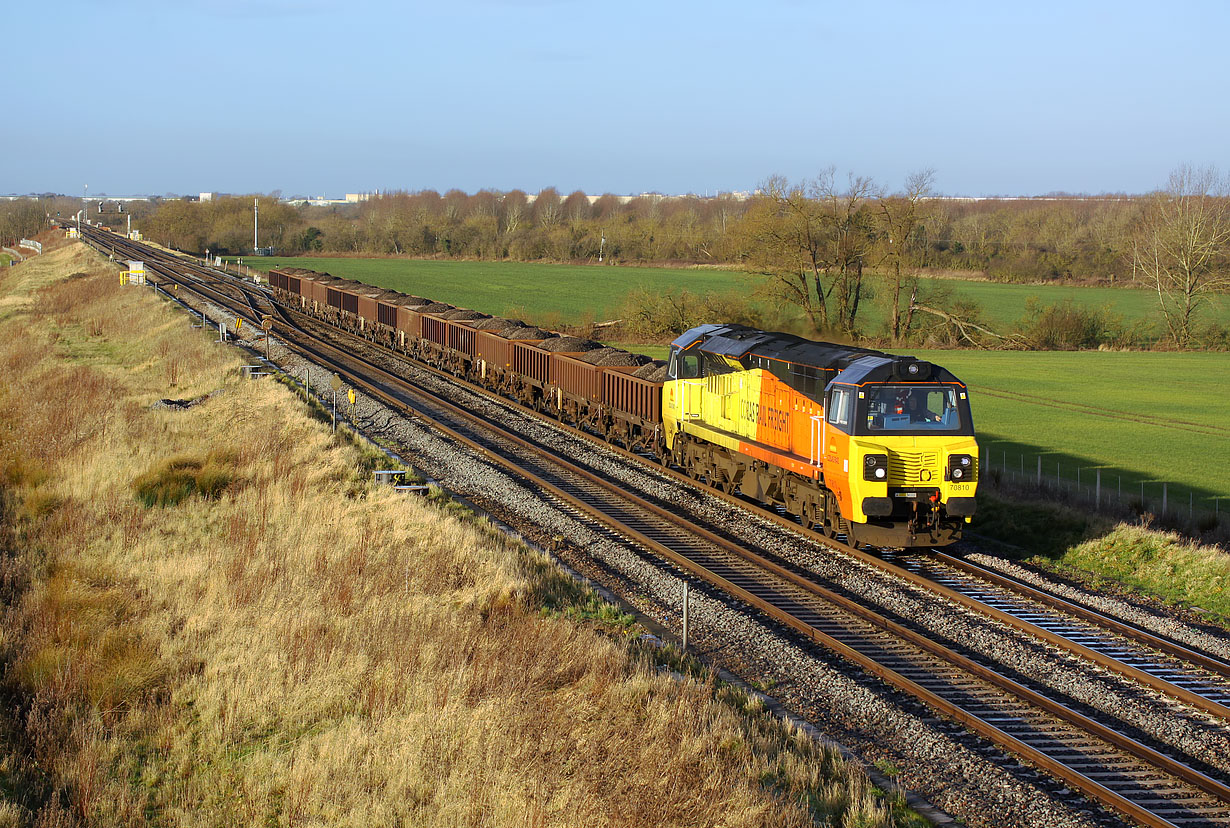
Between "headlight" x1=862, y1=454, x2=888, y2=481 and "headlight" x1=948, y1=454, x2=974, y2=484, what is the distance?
3.90 feet

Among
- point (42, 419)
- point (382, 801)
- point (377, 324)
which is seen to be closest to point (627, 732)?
point (382, 801)

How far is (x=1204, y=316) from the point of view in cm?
6638

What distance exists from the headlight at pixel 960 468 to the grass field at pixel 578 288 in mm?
47270

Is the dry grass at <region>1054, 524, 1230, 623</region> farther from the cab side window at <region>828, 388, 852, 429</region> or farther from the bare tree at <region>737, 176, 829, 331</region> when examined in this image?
the bare tree at <region>737, 176, 829, 331</region>

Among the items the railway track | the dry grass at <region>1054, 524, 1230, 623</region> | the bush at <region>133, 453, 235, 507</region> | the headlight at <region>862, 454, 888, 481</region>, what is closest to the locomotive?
the headlight at <region>862, 454, 888, 481</region>

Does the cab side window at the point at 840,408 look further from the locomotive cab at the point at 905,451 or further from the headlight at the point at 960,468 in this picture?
the headlight at the point at 960,468

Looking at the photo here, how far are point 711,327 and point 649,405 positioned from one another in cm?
273

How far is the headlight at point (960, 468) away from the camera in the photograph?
1688 centimetres

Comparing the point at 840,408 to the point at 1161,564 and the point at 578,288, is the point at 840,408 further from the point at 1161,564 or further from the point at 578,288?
the point at 578,288

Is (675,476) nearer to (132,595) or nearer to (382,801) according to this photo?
(132,595)

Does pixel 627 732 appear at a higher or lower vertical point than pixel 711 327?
lower

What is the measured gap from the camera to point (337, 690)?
11328mm

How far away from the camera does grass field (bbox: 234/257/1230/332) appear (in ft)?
229

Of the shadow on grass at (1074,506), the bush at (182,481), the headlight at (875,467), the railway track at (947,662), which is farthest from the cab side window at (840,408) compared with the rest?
the bush at (182,481)
